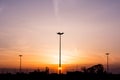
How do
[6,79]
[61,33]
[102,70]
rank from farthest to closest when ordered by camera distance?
[102,70], [6,79], [61,33]

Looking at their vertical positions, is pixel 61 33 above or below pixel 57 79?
above

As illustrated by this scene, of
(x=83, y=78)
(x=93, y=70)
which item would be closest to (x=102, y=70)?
(x=93, y=70)

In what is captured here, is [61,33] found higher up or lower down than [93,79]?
higher up

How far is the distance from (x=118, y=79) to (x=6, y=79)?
2475 centimetres

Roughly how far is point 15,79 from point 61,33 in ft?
49.8

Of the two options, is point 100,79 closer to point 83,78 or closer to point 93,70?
point 83,78

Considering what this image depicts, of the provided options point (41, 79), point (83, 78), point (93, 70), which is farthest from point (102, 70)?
point (41, 79)

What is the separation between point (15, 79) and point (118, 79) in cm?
2288

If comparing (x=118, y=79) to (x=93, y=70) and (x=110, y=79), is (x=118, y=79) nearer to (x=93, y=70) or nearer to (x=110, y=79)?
(x=110, y=79)

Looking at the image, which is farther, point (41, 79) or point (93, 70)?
point (93, 70)

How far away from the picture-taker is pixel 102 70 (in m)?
93.2

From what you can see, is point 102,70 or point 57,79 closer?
point 57,79

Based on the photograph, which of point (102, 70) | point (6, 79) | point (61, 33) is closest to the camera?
point (61, 33)

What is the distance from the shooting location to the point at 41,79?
208 ft
